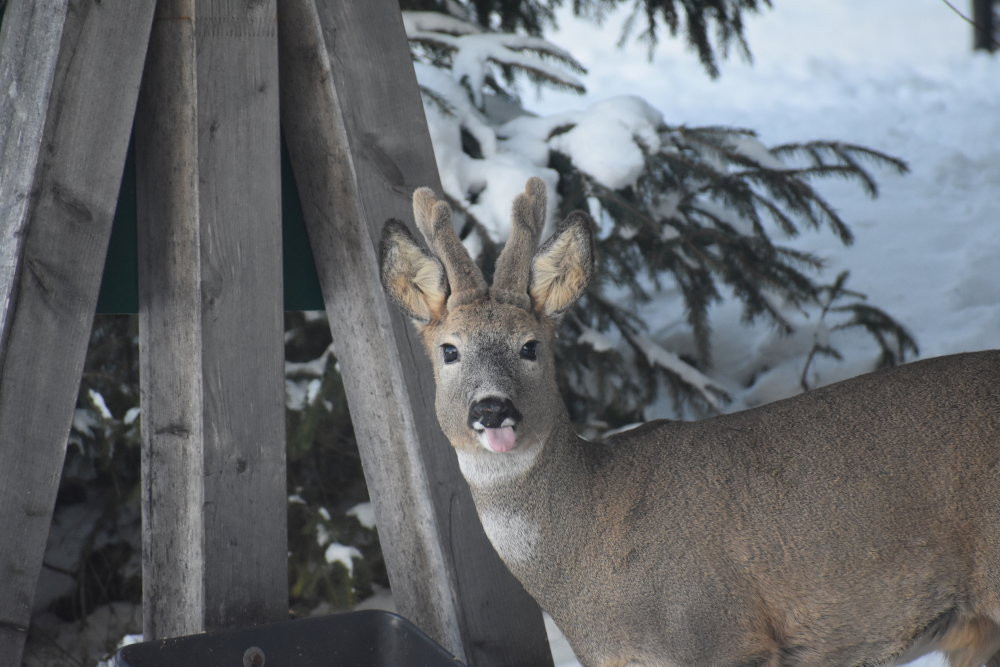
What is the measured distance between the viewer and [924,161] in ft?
26.0

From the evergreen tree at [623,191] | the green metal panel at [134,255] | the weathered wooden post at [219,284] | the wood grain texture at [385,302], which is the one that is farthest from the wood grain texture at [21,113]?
the evergreen tree at [623,191]

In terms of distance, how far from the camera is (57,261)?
2201 millimetres

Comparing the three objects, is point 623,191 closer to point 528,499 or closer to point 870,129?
point 528,499

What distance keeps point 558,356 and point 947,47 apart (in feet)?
30.0

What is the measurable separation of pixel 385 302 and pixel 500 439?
64 cm

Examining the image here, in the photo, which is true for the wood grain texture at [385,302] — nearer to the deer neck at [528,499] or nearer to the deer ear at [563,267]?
the deer neck at [528,499]

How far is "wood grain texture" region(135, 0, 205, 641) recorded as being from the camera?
2.42 m

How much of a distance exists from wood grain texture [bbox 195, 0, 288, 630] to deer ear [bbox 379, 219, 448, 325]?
1.23ft

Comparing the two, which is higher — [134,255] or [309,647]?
[134,255]

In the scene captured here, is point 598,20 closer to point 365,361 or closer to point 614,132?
point 614,132

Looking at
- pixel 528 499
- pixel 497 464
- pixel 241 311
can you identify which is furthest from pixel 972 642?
pixel 241 311

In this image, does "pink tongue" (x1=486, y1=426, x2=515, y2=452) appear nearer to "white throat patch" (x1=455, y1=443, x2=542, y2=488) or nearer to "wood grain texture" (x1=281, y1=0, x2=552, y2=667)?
"white throat patch" (x1=455, y1=443, x2=542, y2=488)

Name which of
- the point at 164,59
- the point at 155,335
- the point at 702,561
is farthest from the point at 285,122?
the point at 702,561

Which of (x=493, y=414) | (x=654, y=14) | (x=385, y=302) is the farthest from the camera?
(x=654, y=14)
